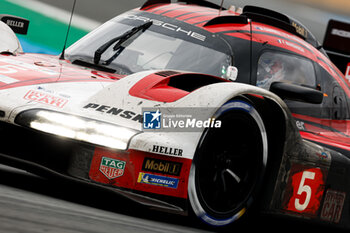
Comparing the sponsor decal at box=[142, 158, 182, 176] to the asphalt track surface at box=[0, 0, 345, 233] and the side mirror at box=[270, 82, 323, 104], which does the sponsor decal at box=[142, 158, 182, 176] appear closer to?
the asphalt track surface at box=[0, 0, 345, 233]

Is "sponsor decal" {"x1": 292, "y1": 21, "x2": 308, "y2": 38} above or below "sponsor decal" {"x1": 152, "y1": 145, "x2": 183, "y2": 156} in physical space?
above

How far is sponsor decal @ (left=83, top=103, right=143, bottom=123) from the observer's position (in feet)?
11.1

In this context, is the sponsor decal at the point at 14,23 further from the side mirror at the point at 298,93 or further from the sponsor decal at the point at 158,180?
the sponsor decal at the point at 158,180

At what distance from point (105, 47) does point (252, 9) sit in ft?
4.51

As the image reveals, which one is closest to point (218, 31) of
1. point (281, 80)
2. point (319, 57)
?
point (281, 80)

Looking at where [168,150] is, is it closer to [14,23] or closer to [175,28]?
[175,28]

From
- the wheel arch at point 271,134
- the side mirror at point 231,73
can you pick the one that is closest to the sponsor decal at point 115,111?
the wheel arch at point 271,134

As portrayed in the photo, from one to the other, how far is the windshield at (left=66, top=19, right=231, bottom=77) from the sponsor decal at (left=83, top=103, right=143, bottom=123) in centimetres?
116

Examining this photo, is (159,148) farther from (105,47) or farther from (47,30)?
(47,30)

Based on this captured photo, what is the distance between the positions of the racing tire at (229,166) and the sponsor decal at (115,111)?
0.34 meters

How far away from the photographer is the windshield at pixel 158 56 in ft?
15.1

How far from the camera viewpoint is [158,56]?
4.70 meters

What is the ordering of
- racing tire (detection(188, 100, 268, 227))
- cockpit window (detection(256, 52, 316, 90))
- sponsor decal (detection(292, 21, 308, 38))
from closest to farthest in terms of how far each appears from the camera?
racing tire (detection(188, 100, 268, 227)) → cockpit window (detection(256, 52, 316, 90)) → sponsor decal (detection(292, 21, 308, 38))

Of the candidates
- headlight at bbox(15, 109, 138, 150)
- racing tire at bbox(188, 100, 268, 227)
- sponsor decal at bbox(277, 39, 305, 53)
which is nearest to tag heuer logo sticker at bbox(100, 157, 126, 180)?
headlight at bbox(15, 109, 138, 150)
